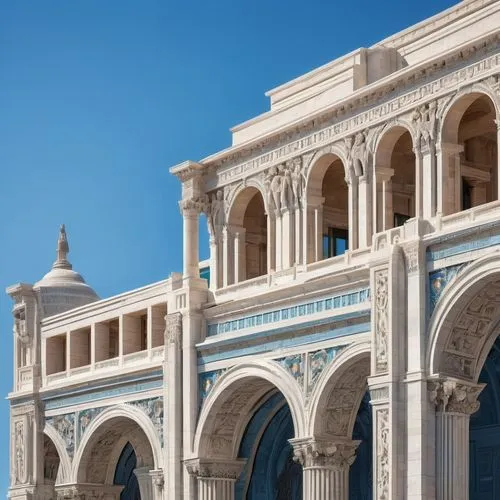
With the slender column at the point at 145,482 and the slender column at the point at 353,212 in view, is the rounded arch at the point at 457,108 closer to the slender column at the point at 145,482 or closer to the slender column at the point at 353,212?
the slender column at the point at 353,212

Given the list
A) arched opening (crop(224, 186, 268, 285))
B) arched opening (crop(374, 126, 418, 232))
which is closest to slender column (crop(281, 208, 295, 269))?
arched opening (crop(224, 186, 268, 285))

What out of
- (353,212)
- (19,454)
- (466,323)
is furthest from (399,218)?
(19,454)

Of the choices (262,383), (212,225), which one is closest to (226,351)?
(262,383)

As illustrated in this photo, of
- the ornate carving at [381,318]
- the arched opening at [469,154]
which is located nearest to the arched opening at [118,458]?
the ornate carving at [381,318]

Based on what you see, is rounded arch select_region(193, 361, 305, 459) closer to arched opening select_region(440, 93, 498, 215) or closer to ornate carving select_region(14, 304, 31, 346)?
arched opening select_region(440, 93, 498, 215)

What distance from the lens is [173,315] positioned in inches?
1742

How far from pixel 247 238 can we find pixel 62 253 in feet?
40.1

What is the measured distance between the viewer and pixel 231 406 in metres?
43.0

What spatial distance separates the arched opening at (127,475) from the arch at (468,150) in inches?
582

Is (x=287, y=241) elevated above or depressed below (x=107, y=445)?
above

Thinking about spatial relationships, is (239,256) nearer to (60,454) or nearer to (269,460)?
(269,460)

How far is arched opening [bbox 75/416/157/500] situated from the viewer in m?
48.3

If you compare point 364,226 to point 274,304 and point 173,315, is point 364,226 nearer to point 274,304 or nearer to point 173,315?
point 274,304

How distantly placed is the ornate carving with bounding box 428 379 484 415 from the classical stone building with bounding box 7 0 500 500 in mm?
46
